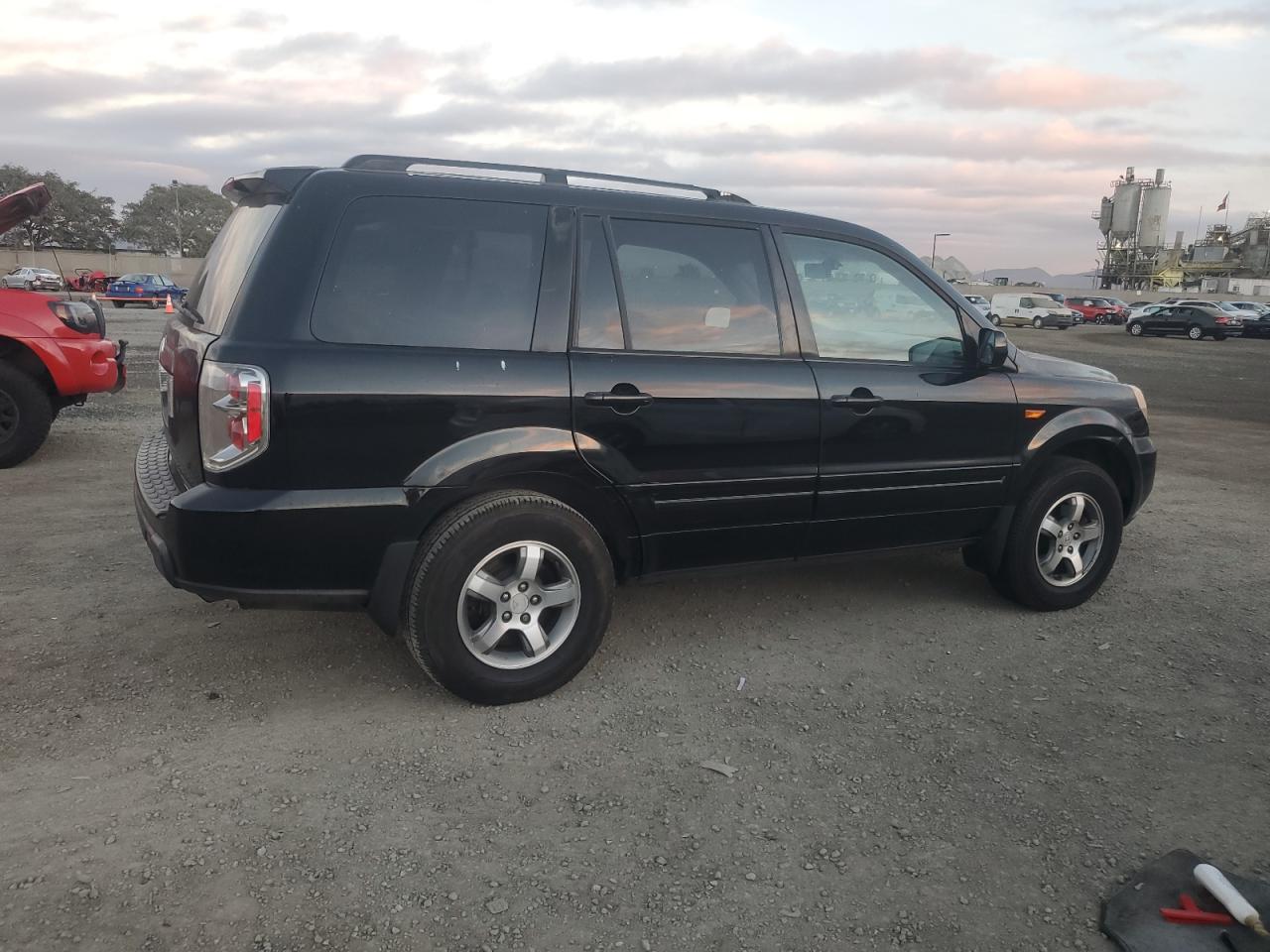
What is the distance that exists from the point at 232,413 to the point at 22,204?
580 cm

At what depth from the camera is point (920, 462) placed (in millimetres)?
4125

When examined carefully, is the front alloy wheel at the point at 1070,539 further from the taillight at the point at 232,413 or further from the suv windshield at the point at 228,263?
the suv windshield at the point at 228,263

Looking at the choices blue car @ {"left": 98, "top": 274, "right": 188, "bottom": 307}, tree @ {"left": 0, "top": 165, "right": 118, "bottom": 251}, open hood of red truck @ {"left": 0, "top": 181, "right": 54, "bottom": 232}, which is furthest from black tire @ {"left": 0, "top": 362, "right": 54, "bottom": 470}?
tree @ {"left": 0, "top": 165, "right": 118, "bottom": 251}

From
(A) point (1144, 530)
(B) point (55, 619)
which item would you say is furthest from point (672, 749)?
(A) point (1144, 530)

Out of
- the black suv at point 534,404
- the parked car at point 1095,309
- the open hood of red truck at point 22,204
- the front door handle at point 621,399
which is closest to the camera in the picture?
the black suv at point 534,404

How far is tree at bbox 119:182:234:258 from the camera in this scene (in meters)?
83.6

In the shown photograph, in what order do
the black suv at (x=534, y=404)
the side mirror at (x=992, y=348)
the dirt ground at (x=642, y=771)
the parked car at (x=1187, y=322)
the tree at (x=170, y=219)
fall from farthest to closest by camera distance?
the tree at (x=170, y=219), the parked car at (x=1187, y=322), the side mirror at (x=992, y=348), the black suv at (x=534, y=404), the dirt ground at (x=642, y=771)

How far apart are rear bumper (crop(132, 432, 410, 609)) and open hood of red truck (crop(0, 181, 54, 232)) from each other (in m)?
5.36

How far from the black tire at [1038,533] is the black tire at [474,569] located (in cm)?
214

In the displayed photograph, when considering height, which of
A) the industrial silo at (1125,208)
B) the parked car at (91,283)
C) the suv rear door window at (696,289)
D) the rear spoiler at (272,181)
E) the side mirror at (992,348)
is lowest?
the parked car at (91,283)

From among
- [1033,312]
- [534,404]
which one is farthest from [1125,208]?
[534,404]

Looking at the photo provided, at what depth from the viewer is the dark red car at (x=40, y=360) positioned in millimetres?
6676

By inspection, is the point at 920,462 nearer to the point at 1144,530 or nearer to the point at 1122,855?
the point at 1122,855

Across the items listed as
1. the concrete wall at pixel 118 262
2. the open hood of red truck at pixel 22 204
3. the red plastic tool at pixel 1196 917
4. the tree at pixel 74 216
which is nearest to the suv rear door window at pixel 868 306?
the red plastic tool at pixel 1196 917
